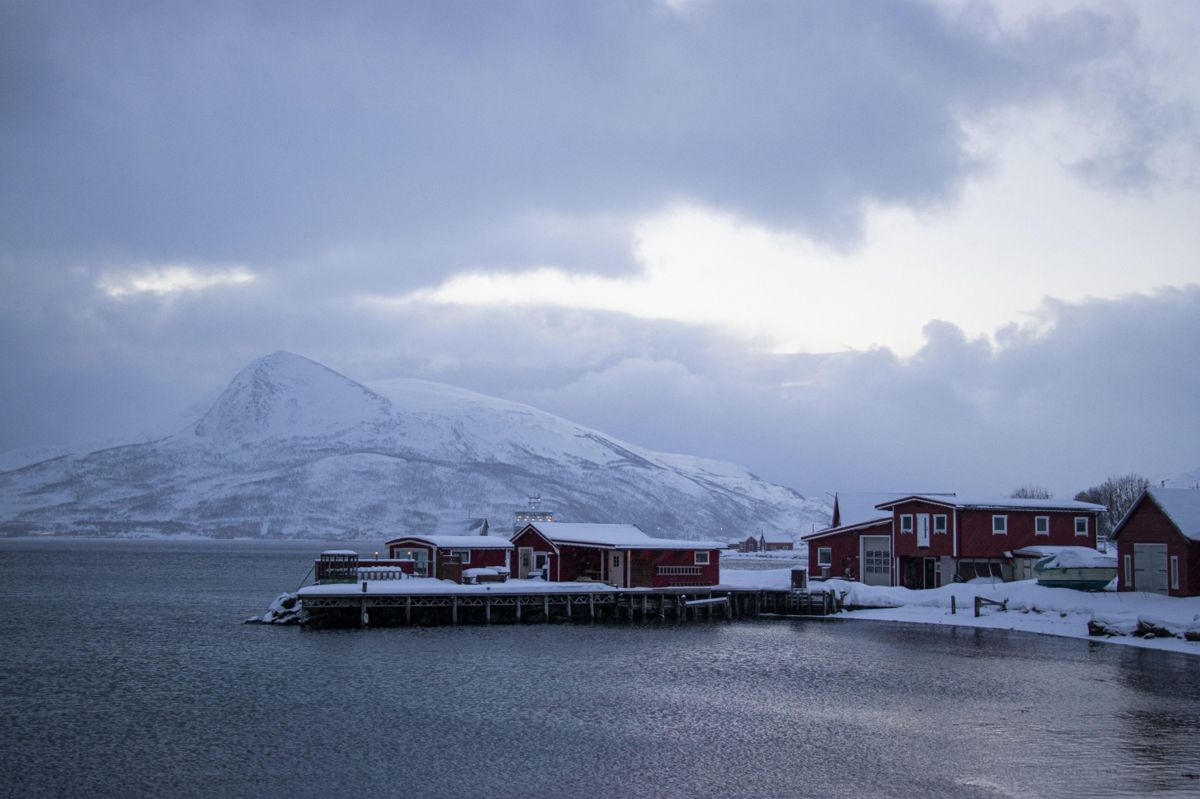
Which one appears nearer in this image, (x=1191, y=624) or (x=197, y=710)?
(x=197, y=710)

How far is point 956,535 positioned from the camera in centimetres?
Answer: 7056

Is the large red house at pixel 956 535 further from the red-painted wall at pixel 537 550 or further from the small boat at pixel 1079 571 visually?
the red-painted wall at pixel 537 550

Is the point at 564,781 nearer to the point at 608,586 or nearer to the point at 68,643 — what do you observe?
the point at 68,643

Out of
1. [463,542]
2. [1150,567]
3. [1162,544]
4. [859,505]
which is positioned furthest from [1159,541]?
[463,542]

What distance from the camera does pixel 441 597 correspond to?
62750 millimetres

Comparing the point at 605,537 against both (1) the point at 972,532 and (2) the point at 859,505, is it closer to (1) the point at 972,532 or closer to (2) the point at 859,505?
(2) the point at 859,505

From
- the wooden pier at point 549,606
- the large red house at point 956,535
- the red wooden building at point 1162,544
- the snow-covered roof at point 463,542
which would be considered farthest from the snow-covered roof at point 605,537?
the red wooden building at point 1162,544

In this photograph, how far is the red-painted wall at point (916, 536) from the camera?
70812 mm

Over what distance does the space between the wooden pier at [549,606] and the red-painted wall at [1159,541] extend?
18341mm

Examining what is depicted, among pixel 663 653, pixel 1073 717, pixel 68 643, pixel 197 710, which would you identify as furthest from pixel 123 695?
pixel 1073 717

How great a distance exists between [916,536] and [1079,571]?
1133 cm

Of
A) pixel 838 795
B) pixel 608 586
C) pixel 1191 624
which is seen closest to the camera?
pixel 838 795

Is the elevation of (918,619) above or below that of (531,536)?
below

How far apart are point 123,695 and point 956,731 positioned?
28947 mm
